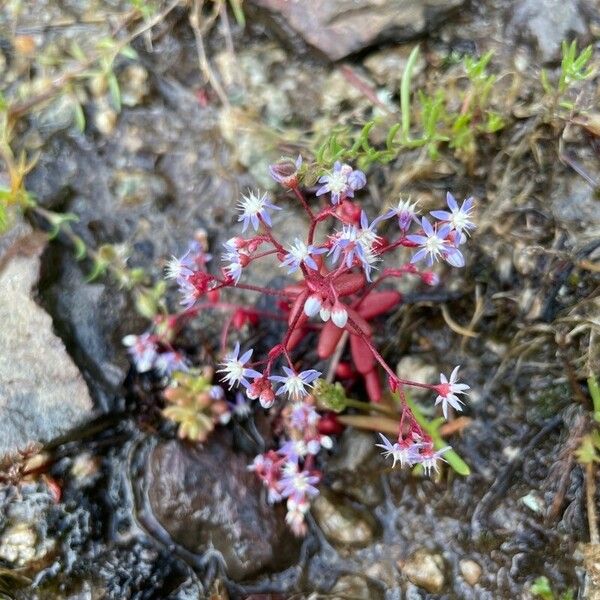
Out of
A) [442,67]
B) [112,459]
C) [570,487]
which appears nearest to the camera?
[570,487]

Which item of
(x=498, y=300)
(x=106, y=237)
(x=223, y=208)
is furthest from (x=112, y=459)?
(x=498, y=300)

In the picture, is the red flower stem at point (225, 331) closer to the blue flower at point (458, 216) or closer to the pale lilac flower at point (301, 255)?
the pale lilac flower at point (301, 255)

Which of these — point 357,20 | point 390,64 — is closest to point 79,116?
point 357,20

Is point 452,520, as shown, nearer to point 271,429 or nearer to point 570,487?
point 570,487

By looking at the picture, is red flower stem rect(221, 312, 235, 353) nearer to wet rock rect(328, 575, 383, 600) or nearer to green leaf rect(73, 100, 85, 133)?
wet rock rect(328, 575, 383, 600)

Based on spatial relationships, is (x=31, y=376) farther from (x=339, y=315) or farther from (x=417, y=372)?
(x=417, y=372)

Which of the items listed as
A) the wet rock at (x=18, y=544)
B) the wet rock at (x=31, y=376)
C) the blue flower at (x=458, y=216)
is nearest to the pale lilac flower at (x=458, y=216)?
the blue flower at (x=458, y=216)
